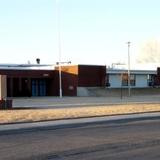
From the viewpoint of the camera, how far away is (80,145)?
15.3 meters

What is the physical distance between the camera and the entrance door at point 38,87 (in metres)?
84.2

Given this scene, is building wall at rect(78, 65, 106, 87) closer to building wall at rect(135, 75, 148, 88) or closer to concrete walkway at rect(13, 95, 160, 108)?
building wall at rect(135, 75, 148, 88)

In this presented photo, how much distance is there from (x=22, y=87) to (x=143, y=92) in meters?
19.7

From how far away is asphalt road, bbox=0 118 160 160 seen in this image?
507 inches

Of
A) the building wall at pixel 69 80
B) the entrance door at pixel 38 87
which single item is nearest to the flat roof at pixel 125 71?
the building wall at pixel 69 80

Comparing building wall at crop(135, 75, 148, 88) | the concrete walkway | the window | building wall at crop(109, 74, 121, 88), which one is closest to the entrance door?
building wall at crop(109, 74, 121, 88)

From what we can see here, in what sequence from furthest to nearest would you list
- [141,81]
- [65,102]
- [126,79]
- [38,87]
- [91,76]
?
[141,81] < [126,79] < [38,87] < [91,76] < [65,102]

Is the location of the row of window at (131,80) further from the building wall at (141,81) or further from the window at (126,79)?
the building wall at (141,81)

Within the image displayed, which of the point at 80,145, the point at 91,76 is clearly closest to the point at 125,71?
the point at 91,76

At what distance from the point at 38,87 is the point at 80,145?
69734 millimetres

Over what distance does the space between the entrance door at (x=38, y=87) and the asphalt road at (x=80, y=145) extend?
2528 inches

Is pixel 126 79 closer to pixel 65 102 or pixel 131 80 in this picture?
pixel 131 80

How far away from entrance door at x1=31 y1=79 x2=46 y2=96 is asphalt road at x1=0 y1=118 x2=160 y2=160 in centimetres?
6420

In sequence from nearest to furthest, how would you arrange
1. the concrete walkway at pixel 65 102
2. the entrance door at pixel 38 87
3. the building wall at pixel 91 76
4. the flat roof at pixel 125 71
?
the concrete walkway at pixel 65 102, the building wall at pixel 91 76, the entrance door at pixel 38 87, the flat roof at pixel 125 71
